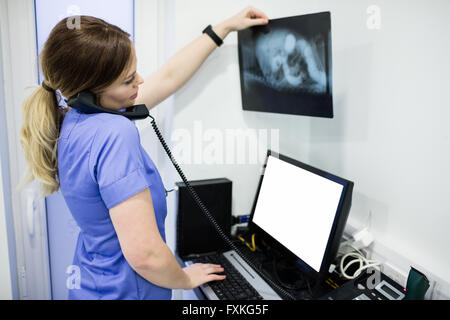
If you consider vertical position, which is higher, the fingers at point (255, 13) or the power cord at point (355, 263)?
the fingers at point (255, 13)

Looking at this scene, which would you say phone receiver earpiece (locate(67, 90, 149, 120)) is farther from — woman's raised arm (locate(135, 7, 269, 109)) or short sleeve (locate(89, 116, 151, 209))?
woman's raised arm (locate(135, 7, 269, 109))

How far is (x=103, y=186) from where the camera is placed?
0.76 m

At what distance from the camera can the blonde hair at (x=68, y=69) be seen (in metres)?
0.72

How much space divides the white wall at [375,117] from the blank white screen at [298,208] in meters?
0.22

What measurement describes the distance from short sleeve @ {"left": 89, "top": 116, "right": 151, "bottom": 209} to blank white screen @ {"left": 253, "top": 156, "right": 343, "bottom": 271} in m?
0.54

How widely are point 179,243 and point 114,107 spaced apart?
627 millimetres

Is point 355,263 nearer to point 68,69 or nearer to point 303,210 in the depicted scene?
point 303,210

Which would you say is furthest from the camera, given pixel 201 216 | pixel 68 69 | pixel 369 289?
pixel 201 216

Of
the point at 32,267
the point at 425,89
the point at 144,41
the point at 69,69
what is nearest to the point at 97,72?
the point at 69,69

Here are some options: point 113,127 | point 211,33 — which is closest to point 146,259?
point 113,127

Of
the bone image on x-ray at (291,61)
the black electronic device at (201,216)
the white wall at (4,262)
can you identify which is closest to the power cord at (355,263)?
the black electronic device at (201,216)

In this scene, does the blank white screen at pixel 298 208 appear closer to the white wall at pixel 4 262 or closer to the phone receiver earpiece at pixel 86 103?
the phone receiver earpiece at pixel 86 103

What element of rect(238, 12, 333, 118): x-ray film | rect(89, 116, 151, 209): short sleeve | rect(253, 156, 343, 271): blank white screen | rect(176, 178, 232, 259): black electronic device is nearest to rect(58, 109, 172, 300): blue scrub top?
rect(89, 116, 151, 209): short sleeve

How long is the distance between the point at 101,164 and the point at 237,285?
59 cm
